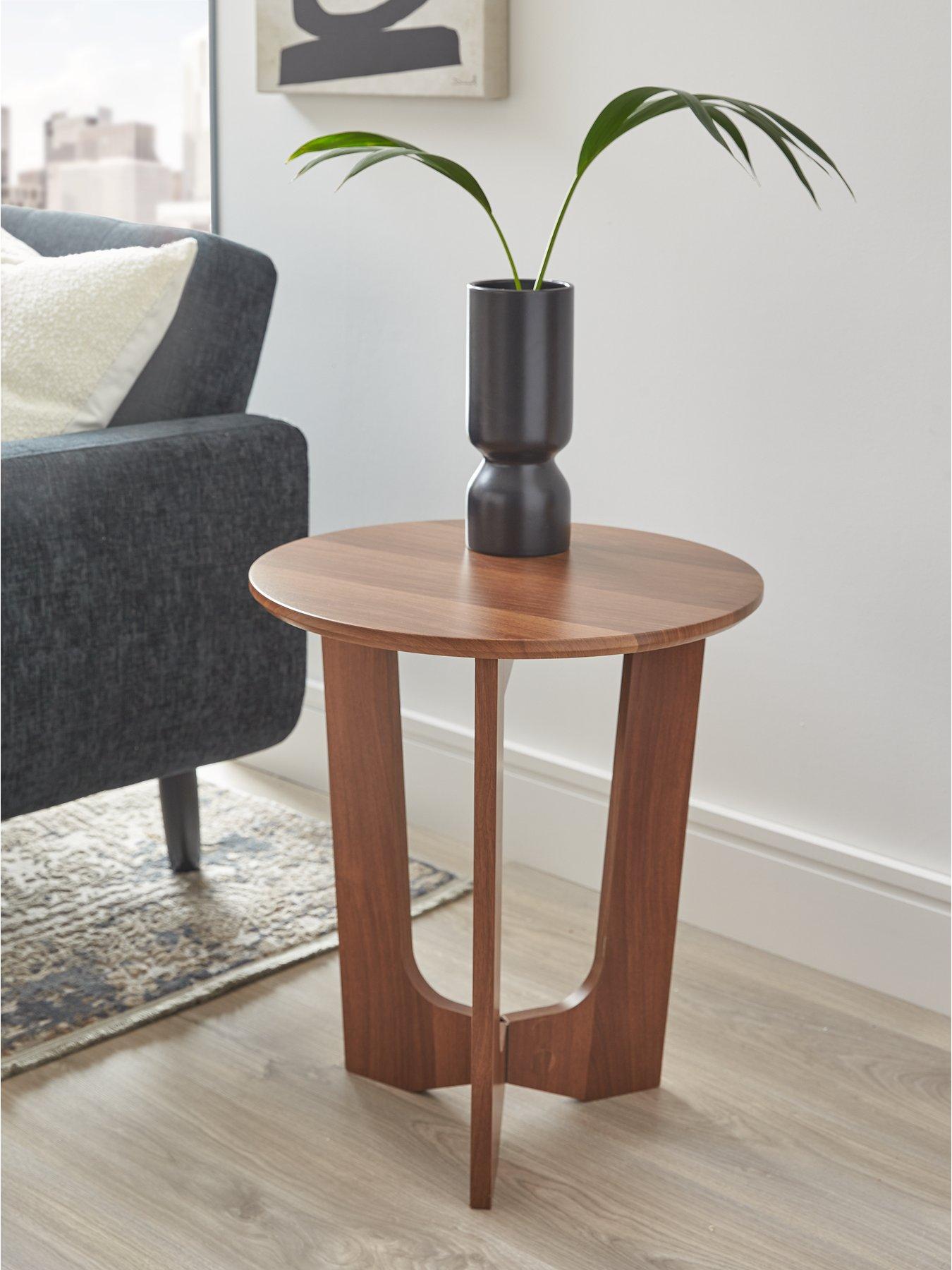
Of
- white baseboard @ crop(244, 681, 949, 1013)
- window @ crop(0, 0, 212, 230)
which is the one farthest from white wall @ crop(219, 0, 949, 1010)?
window @ crop(0, 0, 212, 230)

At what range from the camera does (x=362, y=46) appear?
183 centimetres

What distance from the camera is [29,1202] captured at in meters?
1.18

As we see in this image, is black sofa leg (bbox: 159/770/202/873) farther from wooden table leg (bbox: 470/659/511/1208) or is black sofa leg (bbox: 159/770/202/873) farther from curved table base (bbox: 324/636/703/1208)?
wooden table leg (bbox: 470/659/511/1208)

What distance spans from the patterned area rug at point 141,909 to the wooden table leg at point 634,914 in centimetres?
37

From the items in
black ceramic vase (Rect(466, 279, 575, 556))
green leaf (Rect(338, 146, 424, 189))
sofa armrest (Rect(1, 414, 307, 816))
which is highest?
green leaf (Rect(338, 146, 424, 189))

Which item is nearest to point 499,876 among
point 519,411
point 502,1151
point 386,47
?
point 502,1151

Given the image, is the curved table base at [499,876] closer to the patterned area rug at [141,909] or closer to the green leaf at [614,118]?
the patterned area rug at [141,909]

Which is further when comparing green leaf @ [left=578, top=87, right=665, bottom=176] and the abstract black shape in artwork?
the abstract black shape in artwork

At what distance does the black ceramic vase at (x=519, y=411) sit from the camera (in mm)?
1169

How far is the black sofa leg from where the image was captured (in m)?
1.76

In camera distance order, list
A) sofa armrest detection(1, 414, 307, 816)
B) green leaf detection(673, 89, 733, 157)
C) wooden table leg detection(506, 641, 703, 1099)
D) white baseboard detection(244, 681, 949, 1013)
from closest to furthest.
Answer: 1. green leaf detection(673, 89, 733, 157)
2. wooden table leg detection(506, 641, 703, 1099)
3. sofa armrest detection(1, 414, 307, 816)
4. white baseboard detection(244, 681, 949, 1013)

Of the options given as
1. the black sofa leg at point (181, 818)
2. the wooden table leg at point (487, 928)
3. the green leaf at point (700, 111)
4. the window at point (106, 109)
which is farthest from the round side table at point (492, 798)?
the window at point (106, 109)

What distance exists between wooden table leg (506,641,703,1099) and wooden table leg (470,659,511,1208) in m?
0.10

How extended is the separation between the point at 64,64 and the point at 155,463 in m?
1.98
